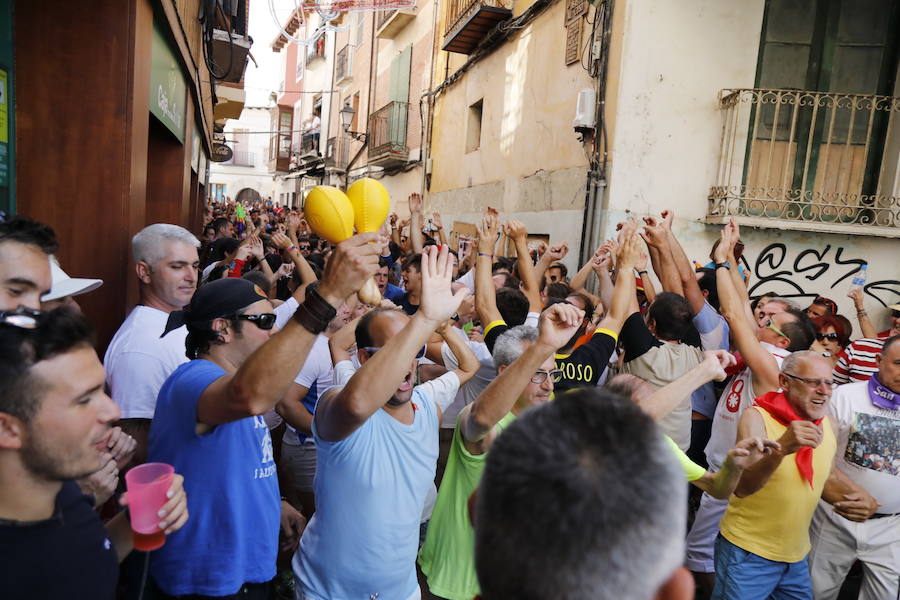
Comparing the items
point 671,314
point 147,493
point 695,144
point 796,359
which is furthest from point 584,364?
point 695,144

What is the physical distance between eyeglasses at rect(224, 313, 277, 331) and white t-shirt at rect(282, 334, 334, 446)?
41.8 inches

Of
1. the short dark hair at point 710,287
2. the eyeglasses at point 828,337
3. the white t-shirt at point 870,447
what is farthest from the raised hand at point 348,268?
the eyeglasses at point 828,337

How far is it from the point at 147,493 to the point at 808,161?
794 centimetres

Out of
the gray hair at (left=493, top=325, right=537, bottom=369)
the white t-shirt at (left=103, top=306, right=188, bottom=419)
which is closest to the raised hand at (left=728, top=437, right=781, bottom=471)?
the gray hair at (left=493, top=325, right=537, bottom=369)

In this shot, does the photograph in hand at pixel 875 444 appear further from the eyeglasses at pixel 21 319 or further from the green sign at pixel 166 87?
the green sign at pixel 166 87

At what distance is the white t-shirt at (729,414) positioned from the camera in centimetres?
355

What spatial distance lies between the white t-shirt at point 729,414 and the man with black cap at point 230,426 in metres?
2.53

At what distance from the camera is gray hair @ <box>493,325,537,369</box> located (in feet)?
9.45

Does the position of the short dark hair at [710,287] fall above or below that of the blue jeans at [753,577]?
above

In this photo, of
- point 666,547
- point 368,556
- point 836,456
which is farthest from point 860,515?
point 666,547

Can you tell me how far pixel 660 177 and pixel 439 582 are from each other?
6.24 meters

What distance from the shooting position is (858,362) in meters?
4.59

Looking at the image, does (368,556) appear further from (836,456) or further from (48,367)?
(836,456)

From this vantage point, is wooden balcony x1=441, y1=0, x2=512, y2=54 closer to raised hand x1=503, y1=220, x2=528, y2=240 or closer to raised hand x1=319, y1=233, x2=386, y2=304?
raised hand x1=503, y1=220, x2=528, y2=240
